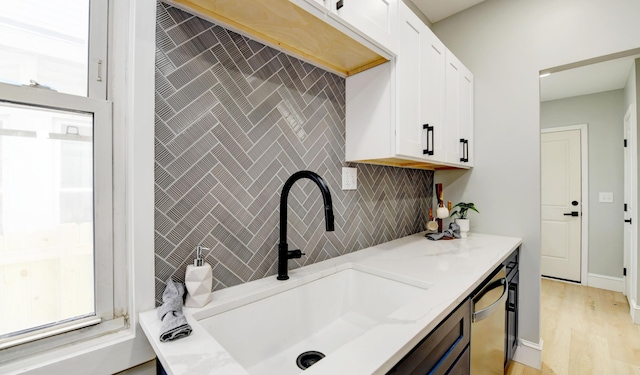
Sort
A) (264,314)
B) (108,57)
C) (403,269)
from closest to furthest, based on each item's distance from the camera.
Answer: (108,57) < (264,314) < (403,269)

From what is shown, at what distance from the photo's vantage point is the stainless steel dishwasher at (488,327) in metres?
1.17

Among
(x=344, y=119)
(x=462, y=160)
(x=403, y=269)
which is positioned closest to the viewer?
(x=403, y=269)

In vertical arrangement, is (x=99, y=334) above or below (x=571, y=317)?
above

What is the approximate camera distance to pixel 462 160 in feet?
6.72

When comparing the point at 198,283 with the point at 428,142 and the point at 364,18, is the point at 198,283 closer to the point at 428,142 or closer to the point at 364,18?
the point at 364,18

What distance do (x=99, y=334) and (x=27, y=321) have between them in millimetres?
168

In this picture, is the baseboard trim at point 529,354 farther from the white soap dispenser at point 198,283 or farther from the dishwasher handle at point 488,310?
the white soap dispenser at point 198,283

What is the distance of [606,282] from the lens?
136 inches

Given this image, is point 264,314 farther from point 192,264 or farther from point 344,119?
point 344,119

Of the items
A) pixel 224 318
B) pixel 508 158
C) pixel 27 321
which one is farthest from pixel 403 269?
pixel 508 158

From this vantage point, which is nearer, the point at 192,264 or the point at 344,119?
the point at 192,264

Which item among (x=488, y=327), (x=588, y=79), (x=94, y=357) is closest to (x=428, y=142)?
(x=488, y=327)

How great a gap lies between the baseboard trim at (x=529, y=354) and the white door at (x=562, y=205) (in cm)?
246

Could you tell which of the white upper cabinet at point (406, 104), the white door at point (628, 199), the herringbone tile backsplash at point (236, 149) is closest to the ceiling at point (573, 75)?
the white door at point (628, 199)
